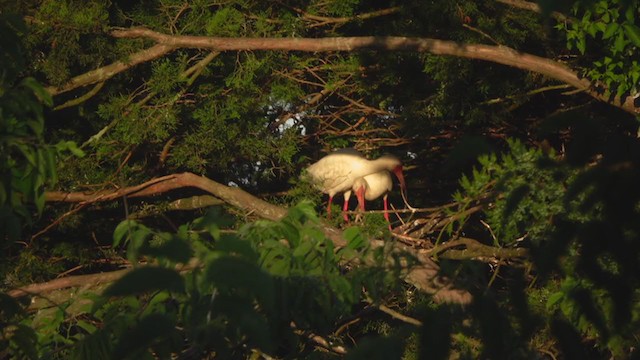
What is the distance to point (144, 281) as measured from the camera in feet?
7.55

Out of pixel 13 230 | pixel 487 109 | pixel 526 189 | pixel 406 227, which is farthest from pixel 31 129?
pixel 487 109

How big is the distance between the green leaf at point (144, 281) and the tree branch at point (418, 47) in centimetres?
391

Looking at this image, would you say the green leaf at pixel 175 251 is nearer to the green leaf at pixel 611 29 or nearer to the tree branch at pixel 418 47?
the tree branch at pixel 418 47

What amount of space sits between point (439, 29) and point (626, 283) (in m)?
6.03

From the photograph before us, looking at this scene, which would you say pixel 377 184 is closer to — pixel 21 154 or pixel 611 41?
pixel 611 41

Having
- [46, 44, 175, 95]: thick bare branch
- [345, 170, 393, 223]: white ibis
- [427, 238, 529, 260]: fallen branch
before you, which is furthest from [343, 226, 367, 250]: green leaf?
[345, 170, 393, 223]: white ibis

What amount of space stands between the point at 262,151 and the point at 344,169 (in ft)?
2.35

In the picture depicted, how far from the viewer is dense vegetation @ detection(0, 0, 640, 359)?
277cm

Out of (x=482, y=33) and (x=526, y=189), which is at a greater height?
(x=526, y=189)

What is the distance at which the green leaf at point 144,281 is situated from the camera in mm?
2297

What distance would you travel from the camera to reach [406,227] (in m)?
7.47

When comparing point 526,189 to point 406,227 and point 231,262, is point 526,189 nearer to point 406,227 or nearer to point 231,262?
point 231,262

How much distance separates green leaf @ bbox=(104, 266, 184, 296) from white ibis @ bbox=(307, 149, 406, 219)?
240 inches

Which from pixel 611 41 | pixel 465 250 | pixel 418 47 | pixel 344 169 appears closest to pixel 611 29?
pixel 611 41
